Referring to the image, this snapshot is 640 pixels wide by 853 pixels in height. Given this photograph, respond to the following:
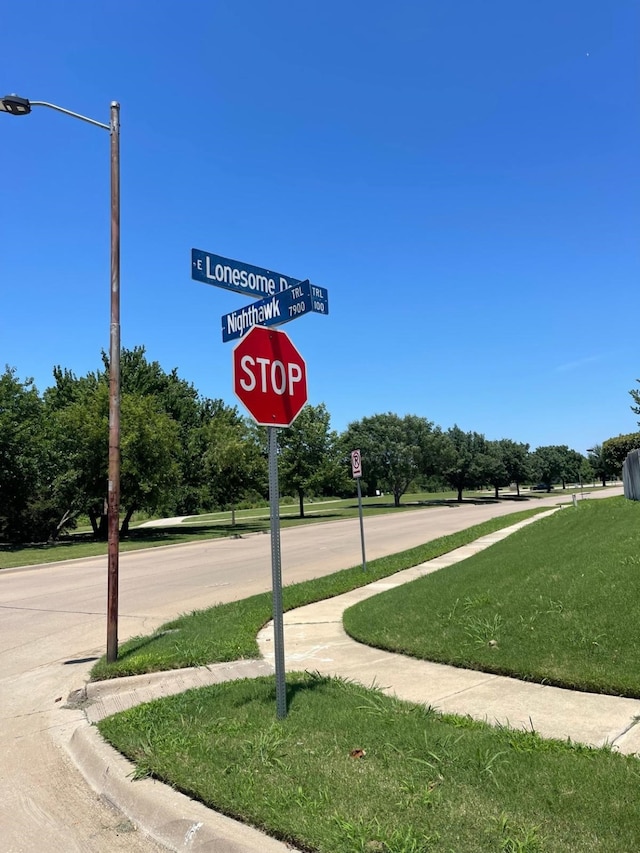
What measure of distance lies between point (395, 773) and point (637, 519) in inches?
423

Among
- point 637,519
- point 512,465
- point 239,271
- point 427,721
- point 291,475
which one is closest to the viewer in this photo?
point 427,721

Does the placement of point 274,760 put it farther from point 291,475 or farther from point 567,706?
point 291,475

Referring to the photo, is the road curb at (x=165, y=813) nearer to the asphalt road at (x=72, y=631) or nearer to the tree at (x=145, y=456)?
the asphalt road at (x=72, y=631)

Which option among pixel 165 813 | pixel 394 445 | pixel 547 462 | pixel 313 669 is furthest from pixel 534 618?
pixel 547 462

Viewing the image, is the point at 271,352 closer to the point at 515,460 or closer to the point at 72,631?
the point at 72,631

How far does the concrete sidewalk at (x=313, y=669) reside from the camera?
346cm

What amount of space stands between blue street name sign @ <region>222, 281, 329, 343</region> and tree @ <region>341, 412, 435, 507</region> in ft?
178

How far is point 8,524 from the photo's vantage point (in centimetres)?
3247

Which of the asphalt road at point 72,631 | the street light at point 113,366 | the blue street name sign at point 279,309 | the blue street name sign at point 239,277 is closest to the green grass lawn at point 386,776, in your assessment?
the asphalt road at point 72,631

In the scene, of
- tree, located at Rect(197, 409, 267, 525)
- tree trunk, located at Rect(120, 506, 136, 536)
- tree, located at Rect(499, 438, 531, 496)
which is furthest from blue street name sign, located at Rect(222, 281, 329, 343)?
tree, located at Rect(499, 438, 531, 496)

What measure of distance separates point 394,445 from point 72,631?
52.6 m

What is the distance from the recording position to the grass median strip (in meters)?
6.75

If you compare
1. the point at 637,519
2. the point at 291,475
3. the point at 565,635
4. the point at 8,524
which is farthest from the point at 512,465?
the point at 565,635

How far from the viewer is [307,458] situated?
154 feet
